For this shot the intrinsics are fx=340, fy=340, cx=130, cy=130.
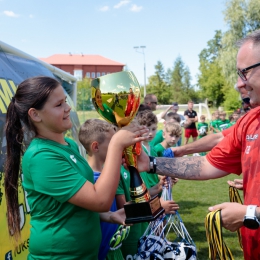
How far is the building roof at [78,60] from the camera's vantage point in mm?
86312

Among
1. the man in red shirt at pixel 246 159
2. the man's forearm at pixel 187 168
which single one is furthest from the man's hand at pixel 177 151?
the man in red shirt at pixel 246 159

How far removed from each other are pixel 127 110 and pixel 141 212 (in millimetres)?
553

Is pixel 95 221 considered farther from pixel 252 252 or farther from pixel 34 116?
pixel 252 252

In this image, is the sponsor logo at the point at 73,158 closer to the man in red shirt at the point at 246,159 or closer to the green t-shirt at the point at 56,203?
the green t-shirt at the point at 56,203

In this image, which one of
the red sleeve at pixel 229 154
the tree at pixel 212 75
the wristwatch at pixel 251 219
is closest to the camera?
the wristwatch at pixel 251 219

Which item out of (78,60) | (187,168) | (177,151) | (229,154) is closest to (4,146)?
(187,168)

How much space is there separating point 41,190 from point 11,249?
44.3 inches

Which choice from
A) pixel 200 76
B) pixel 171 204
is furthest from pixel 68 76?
pixel 200 76

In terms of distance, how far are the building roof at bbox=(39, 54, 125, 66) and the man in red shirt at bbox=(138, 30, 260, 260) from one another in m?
85.1

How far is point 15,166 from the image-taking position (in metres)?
1.90

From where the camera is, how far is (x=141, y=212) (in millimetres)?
1770

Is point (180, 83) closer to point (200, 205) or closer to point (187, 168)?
point (200, 205)

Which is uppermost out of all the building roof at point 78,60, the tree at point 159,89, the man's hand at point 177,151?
the building roof at point 78,60

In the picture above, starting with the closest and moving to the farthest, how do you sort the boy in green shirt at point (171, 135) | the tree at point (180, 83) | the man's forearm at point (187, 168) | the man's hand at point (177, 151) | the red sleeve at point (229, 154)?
the red sleeve at point (229, 154), the man's forearm at point (187, 168), the man's hand at point (177, 151), the boy in green shirt at point (171, 135), the tree at point (180, 83)
